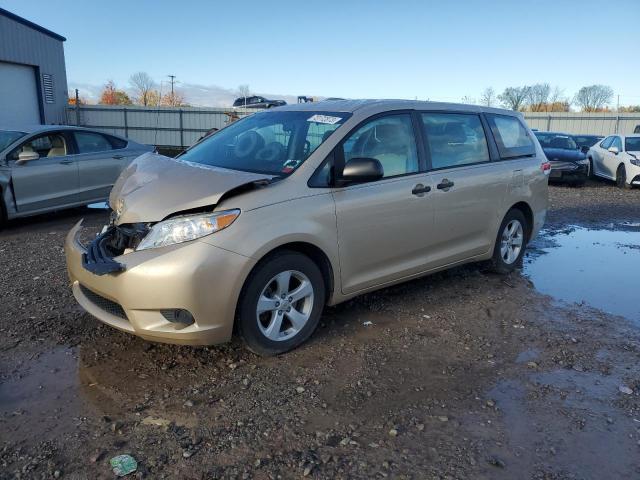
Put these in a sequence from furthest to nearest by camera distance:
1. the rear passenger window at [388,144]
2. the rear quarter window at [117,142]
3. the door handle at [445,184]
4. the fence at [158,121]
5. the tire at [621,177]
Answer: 1. the fence at [158,121]
2. the tire at [621,177]
3. the rear quarter window at [117,142]
4. the door handle at [445,184]
5. the rear passenger window at [388,144]

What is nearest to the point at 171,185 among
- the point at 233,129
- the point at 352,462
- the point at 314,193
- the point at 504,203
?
the point at 314,193

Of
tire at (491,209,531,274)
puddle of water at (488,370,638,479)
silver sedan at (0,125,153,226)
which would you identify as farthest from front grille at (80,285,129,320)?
silver sedan at (0,125,153,226)

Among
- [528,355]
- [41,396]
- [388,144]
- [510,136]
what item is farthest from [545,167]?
[41,396]

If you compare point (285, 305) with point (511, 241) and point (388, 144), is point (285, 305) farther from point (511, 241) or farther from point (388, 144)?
point (511, 241)

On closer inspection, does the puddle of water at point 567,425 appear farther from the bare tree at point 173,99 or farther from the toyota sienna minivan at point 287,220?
the bare tree at point 173,99

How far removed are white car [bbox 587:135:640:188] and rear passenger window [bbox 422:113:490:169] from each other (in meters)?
10.7

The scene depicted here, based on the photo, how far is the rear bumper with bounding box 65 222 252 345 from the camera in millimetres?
3191

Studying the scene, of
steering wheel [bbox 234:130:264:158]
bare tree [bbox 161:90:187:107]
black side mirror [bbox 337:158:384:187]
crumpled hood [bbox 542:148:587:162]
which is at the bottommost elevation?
crumpled hood [bbox 542:148:587:162]

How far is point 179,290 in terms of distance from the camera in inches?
125

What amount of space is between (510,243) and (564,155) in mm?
10316

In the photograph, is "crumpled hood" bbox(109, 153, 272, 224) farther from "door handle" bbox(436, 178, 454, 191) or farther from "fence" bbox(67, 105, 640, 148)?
"fence" bbox(67, 105, 640, 148)

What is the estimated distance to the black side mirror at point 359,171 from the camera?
3.80 meters

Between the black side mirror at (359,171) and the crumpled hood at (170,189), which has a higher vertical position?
the black side mirror at (359,171)

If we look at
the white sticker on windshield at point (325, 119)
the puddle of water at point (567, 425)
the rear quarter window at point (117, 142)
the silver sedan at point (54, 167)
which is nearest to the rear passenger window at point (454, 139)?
the white sticker on windshield at point (325, 119)
